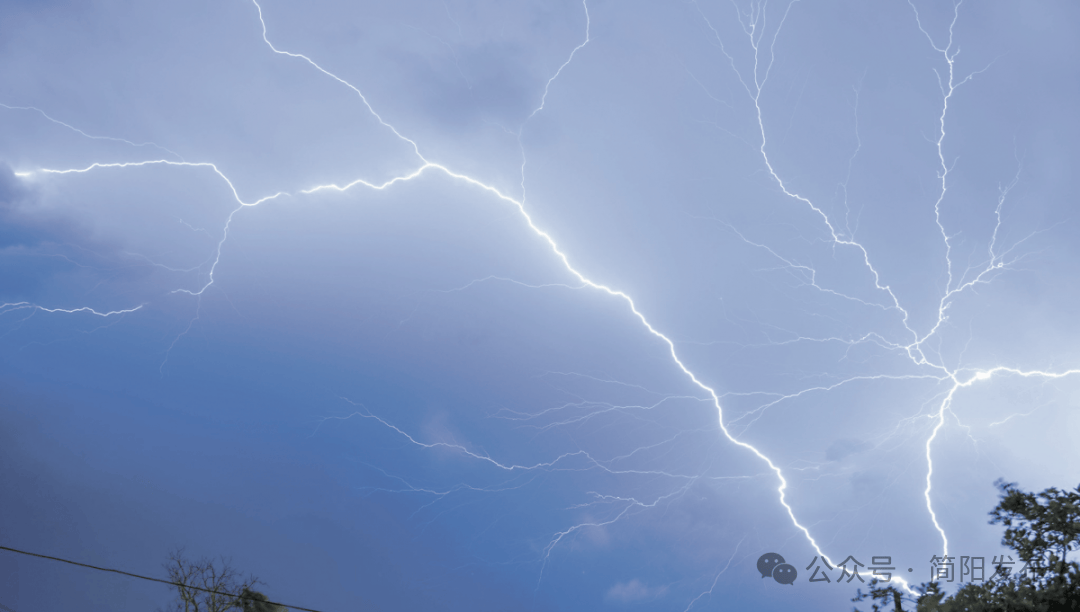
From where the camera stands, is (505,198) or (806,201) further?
(505,198)

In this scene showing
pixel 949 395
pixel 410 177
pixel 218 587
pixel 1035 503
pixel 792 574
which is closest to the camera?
pixel 1035 503

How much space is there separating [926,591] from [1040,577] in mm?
1322

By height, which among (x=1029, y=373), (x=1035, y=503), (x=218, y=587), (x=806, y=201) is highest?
(x=806, y=201)

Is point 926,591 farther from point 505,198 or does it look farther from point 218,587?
point 505,198

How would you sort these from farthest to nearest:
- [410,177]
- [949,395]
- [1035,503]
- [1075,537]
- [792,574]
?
1. [410,177]
2. [949,395]
3. [792,574]
4. [1035,503]
5. [1075,537]

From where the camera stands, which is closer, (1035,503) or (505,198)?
(1035,503)

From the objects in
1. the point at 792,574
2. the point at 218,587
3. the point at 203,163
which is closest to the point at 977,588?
the point at 792,574

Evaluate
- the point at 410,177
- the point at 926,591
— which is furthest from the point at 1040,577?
the point at 410,177

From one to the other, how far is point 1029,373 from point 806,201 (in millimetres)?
10216

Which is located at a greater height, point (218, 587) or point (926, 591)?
point (926, 591)

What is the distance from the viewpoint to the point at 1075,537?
635 centimetres

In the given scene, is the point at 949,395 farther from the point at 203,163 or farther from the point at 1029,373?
the point at 203,163

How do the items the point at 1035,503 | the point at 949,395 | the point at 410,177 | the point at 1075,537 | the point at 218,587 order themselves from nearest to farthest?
the point at 1075,537 → the point at 1035,503 → the point at 218,587 → the point at 949,395 → the point at 410,177

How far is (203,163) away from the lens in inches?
893
